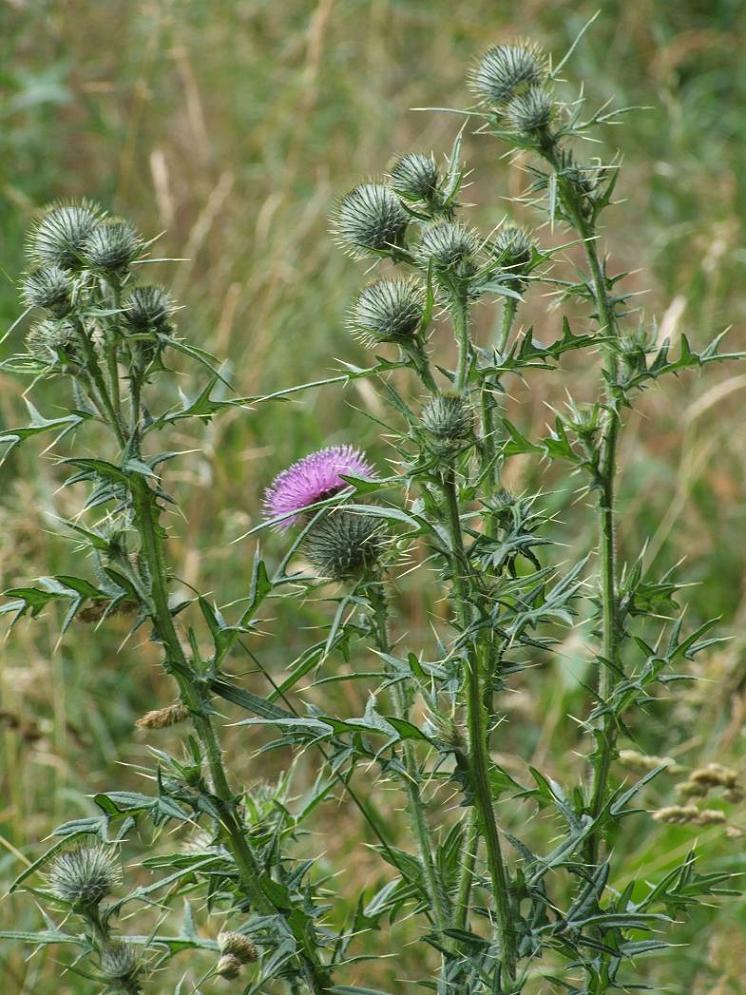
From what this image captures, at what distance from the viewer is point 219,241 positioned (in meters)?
6.36

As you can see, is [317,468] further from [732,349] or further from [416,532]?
[732,349]

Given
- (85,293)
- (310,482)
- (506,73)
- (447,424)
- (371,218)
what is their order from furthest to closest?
(506,73)
(310,482)
(371,218)
(85,293)
(447,424)

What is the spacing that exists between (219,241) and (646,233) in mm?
2396

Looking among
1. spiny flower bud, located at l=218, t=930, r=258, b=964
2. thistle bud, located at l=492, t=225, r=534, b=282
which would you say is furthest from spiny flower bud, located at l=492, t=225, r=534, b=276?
spiny flower bud, located at l=218, t=930, r=258, b=964

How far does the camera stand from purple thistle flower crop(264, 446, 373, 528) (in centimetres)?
242

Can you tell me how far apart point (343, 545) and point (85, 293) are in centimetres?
64

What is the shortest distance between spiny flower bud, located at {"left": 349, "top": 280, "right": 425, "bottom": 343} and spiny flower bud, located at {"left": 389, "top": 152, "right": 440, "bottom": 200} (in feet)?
0.54

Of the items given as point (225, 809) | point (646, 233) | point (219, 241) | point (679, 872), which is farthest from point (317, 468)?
point (646, 233)

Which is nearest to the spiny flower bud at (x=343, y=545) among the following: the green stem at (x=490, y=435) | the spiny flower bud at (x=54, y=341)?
the green stem at (x=490, y=435)

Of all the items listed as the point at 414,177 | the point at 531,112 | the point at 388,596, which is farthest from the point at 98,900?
the point at 531,112

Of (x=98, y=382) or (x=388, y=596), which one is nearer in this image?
(x=98, y=382)

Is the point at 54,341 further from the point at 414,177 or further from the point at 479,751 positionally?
the point at 479,751

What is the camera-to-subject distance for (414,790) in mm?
2346

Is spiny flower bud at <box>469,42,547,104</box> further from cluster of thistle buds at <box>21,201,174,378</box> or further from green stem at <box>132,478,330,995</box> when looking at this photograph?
green stem at <box>132,478,330,995</box>
